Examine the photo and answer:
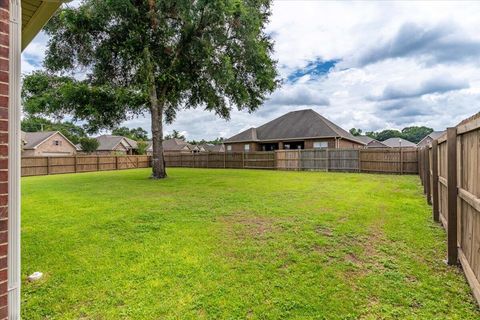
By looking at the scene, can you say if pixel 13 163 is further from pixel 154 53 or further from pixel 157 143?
pixel 154 53

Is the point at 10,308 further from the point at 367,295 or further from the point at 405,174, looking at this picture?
the point at 405,174

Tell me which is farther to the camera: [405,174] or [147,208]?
[405,174]

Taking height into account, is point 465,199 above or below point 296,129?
below

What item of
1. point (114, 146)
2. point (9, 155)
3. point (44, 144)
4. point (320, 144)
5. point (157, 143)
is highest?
point (114, 146)

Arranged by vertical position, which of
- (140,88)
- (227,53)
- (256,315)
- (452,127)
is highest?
(227,53)

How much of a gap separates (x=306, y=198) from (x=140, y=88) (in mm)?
9243

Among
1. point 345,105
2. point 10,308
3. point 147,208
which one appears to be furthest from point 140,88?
point 345,105

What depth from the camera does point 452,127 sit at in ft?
11.1

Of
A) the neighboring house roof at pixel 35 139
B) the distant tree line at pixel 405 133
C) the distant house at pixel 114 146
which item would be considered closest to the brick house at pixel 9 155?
the neighboring house roof at pixel 35 139

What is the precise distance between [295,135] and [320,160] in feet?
25.1

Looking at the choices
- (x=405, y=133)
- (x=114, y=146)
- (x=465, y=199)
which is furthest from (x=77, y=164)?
(x=405, y=133)

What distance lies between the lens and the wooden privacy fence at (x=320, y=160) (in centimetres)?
1586

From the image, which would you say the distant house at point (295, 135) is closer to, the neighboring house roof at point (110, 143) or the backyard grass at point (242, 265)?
the backyard grass at point (242, 265)

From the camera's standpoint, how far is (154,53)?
13594mm
